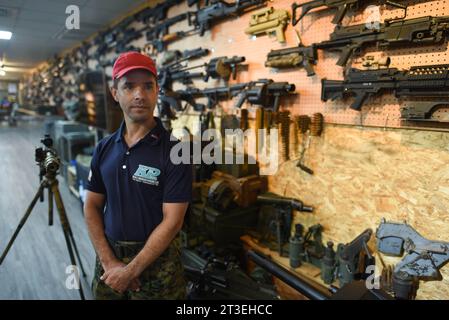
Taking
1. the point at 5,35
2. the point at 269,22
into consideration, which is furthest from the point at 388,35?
the point at 5,35

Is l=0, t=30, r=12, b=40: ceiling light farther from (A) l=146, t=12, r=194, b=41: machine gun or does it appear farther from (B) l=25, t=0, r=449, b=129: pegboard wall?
(A) l=146, t=12, r=194, b=41: machine gun

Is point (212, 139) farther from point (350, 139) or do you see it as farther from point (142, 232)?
point (142, 232)

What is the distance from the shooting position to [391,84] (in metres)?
1.59

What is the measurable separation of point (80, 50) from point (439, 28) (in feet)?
18.6

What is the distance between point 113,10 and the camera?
11.2 feet

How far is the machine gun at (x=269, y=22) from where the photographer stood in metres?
2.16

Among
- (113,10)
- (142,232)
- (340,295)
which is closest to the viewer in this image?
(340,295)

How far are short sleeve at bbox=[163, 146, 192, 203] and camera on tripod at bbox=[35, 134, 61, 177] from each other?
2.60 ft

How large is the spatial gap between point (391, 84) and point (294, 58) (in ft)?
2.27

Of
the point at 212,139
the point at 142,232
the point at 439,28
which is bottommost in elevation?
the point at 142,232

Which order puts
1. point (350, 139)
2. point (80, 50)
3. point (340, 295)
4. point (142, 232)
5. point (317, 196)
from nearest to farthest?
point (340, 295), point (142, 232), point (350, 139), point (317, 196), point (80, 50)

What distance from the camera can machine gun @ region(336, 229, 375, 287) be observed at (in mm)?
1732

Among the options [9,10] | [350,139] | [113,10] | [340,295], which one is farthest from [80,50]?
[340,295]

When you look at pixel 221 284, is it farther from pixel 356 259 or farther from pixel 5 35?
pixel 5 35
